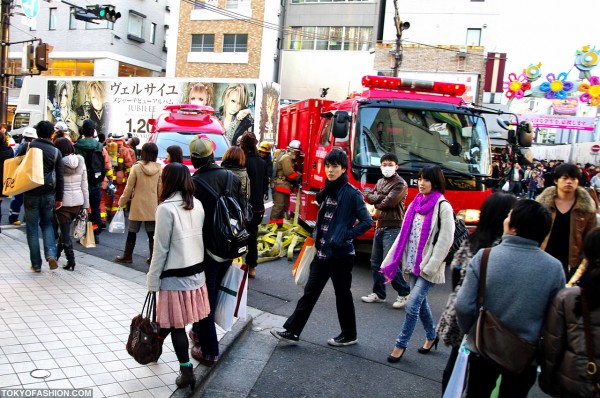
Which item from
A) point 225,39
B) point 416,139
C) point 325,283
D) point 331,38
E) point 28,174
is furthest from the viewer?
point 331,38

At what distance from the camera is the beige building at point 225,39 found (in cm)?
3117

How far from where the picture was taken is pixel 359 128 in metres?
8.08

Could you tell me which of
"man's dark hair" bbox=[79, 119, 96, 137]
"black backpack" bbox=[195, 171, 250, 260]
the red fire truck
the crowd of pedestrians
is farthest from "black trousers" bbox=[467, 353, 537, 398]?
"man's dark hair" bbox=[79, 119, 96, 137]

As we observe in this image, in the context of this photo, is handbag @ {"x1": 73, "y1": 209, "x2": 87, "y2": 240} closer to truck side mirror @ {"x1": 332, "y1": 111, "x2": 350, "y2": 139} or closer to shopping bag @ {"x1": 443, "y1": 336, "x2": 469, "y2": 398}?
truck side mirror @ {"x1": 332, "y1": 111, "x2": 350, "y2": 139}

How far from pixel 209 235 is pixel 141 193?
3.89m

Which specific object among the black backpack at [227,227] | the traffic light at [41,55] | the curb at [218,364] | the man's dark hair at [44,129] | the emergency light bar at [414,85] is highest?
the traffic light at [41,55]

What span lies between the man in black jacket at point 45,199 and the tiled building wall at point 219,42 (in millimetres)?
A: 25637

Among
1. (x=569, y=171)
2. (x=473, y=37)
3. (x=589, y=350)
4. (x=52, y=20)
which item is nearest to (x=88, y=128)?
(x=569, y=171)

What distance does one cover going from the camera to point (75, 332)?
4664 mm

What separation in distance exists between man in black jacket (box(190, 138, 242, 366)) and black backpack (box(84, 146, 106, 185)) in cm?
538

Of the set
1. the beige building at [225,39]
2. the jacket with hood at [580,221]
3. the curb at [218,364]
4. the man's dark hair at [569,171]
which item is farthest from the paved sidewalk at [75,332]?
the beige building at [225,39]

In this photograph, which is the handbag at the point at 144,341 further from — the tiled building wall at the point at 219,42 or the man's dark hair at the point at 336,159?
the tiled building wall at the point at 219,42

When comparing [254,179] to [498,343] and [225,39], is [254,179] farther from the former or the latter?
[225,39]

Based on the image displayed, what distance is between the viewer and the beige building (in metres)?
31.2
